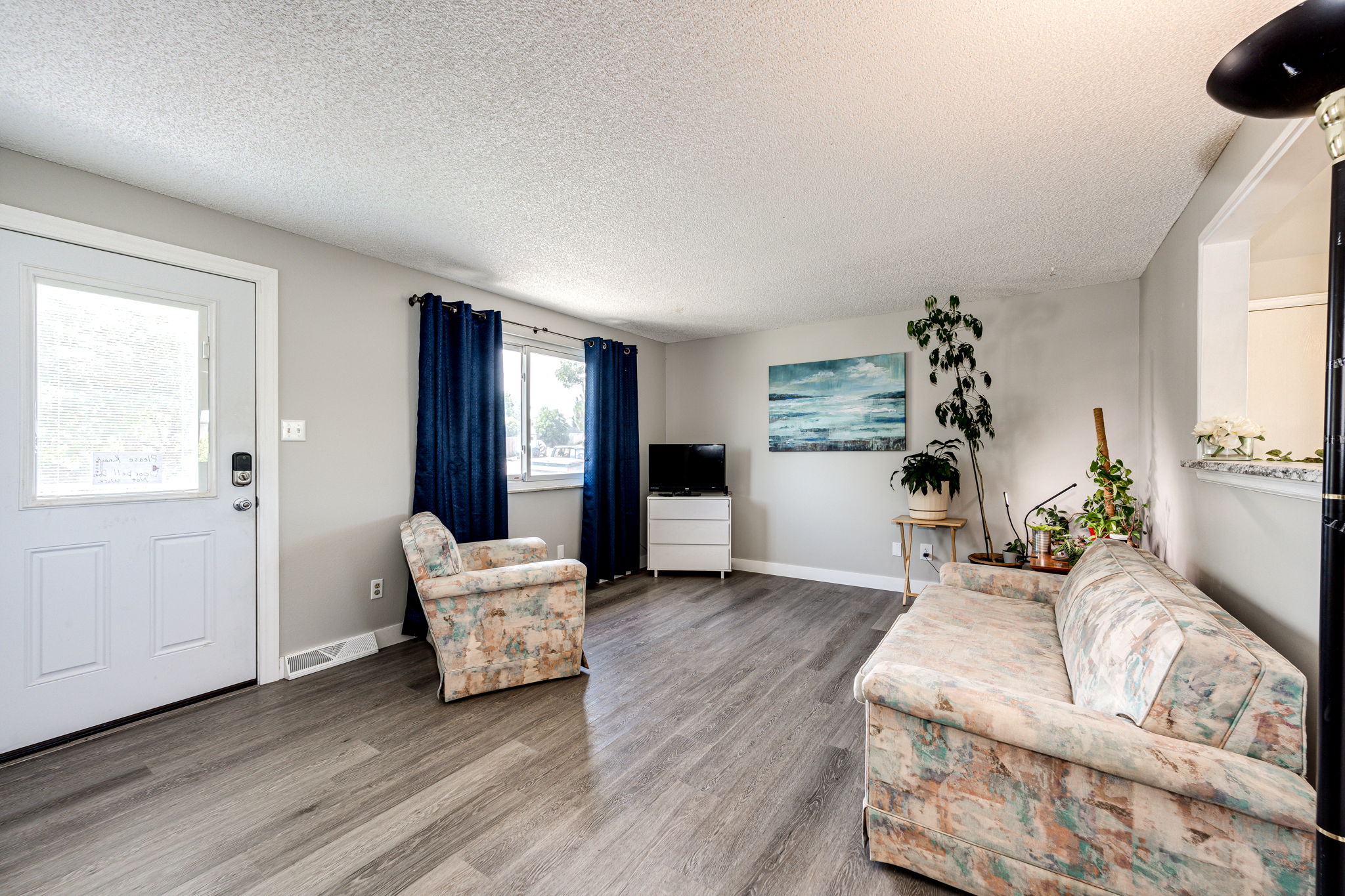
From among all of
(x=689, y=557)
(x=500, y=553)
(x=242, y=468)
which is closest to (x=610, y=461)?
(x=689, y=557)

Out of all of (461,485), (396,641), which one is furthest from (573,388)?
(396,641)

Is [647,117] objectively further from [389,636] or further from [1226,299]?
[389,636]

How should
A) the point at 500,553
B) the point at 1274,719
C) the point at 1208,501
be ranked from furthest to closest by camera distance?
the point at 500,553
the point at 1208,501
the point at 1274,719

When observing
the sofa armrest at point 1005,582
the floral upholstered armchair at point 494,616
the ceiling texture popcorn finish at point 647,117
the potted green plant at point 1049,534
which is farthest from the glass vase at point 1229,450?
the floral upholstered armchair at point 494,616

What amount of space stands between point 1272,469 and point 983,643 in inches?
42.3

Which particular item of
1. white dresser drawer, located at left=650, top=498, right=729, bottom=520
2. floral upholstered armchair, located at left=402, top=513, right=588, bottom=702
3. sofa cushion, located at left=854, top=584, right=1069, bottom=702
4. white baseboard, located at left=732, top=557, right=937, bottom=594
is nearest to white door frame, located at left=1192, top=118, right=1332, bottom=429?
sofa cushion, located at left=854, top=584, right=1069, bottom=702

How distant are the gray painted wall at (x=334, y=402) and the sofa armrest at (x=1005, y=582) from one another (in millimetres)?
3320

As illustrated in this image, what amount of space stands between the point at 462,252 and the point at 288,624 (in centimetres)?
229

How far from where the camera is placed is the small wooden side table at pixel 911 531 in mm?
3967

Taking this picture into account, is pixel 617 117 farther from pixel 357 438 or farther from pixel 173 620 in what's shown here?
pixel 173 620

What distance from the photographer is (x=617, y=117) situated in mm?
1905

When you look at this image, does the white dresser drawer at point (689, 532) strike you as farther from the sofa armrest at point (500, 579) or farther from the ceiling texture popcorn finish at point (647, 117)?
the ceiling texture popcorn finish at point (647, 117)

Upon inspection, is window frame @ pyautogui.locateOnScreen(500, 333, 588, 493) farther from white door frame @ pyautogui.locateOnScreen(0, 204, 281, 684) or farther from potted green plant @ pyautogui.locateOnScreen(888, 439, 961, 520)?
potted green plant @ pyautogui.locateOnScreen(888, 439, 961, 520)

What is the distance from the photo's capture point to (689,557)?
5.09 meters
